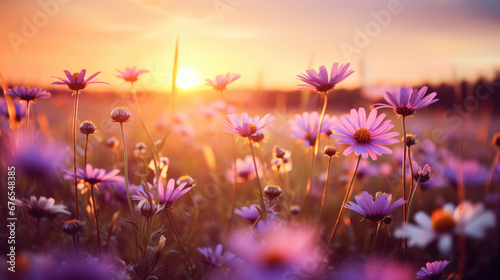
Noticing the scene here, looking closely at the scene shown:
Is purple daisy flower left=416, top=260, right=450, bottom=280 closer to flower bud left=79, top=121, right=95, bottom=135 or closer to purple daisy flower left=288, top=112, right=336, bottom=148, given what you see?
purple daisy flower left=288, top=112, right=336, bottom=148

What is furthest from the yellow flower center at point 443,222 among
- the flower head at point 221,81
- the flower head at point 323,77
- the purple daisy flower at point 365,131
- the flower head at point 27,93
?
the flower head at point 27,93

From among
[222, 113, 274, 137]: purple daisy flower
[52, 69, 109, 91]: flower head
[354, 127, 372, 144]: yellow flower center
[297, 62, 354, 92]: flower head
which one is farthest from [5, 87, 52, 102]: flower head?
[354, 127, 372, 144]: yellow flower center

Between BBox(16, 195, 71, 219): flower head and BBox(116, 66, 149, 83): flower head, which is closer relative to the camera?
BBox(16, 195, 71, 219): flower head

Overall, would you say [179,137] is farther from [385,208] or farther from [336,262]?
[385,208]

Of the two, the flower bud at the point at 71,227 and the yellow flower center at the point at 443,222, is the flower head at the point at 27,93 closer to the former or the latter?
the flower bud at the point at 71,227

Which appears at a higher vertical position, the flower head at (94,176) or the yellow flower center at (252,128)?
the yellow flower center at (252,128)

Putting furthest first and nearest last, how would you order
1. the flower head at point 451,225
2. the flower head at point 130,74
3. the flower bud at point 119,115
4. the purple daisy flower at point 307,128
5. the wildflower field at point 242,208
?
the purple daisy flower at point 307,128 < the flower head at point 130,74 < the flower bud at point 119,115 < the wildflower field at point 242,208 < the flower head at point 451,225

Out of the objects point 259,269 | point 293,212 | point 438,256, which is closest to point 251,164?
point 293,212
